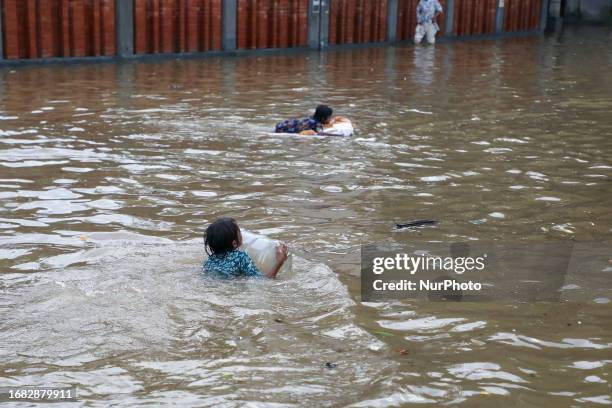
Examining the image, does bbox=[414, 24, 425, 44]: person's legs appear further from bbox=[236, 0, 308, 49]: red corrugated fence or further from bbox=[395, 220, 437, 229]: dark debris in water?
bbox=[395, 220, 437, 229]: dark debris in water

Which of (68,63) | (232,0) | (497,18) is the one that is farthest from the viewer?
(497,18)

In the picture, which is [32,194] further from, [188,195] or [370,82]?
[370,82]

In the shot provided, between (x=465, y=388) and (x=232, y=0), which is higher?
(x=232, y=0)

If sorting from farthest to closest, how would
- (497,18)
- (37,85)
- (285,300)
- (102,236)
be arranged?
1. (497,18)
2. (37,85)
3. (102,236)
4. (285,300)

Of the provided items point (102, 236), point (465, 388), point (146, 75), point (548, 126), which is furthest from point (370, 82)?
point (465, 388)

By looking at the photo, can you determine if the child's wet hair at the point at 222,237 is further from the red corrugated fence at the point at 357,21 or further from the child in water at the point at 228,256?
the red corrugated fence at the point at 357,21

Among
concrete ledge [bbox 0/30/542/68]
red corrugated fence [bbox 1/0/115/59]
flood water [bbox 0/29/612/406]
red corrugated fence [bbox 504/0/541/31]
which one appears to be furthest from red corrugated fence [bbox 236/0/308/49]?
red corrugated fence [bbox 504/0/541/31]

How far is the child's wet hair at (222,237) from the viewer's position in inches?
292

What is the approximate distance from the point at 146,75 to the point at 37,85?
2955 millimetres

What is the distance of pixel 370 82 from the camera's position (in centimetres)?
2048

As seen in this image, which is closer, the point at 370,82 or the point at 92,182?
the point at 92,182

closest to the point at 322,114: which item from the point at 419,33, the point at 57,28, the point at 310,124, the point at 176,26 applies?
the point at 310,124

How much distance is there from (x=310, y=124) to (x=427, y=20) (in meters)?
17.9

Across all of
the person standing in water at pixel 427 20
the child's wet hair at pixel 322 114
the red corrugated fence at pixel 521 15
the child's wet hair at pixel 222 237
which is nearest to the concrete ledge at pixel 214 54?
the person standing in water at pixel 427 20
